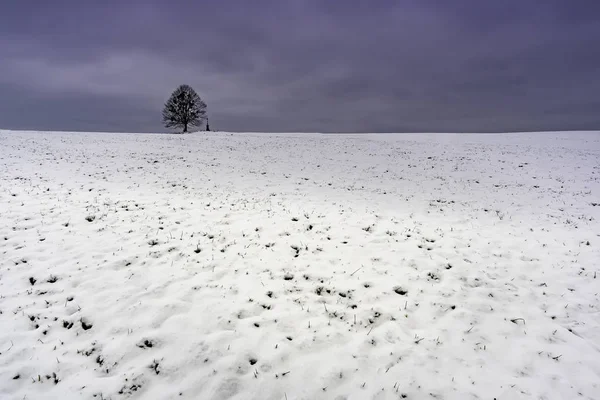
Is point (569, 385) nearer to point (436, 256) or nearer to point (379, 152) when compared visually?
point (436, 256)

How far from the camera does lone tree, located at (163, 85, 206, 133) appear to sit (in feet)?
185

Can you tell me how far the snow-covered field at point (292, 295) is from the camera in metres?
4.79

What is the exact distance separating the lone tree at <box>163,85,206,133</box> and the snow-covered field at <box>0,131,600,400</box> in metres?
46.0

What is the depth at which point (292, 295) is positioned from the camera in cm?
684

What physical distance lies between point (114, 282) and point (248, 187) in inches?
400

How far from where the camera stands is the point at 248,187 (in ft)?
54.7

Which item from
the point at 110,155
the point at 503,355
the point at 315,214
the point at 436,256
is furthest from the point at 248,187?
the point at 110,155

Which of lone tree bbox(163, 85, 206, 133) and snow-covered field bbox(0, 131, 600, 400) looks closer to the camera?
snow-covered field bbox(0, 131, 600, 400)

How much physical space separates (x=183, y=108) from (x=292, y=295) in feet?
194

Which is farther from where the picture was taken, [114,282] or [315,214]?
[315,214]

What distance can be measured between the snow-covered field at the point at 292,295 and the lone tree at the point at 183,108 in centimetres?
4596

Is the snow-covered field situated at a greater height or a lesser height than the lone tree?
lesser

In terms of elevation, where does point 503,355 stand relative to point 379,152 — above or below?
below

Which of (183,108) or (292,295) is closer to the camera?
(292,295)
